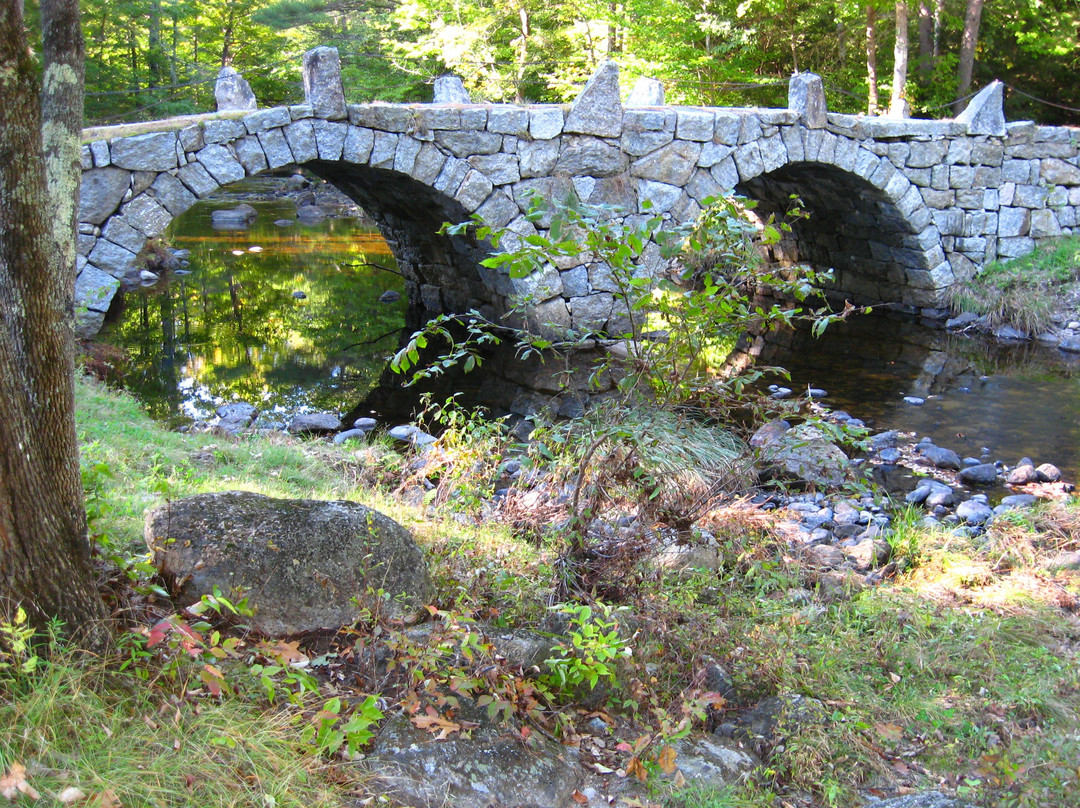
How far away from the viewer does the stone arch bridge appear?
22.2ft

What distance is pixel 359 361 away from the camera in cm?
889

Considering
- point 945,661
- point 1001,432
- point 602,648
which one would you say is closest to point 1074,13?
point 1001,432

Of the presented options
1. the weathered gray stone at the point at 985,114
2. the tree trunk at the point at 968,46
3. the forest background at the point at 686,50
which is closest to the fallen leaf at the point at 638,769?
the weathered gray stone at the point at 985,114

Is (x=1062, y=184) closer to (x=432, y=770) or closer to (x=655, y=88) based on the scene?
(x=655, y=88)

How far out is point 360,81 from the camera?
17.2 meters

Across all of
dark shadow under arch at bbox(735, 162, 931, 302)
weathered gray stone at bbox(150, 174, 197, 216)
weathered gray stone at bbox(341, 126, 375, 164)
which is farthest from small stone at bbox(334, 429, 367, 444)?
dark shadow under arch at bbox(735, 162, 931, 302)

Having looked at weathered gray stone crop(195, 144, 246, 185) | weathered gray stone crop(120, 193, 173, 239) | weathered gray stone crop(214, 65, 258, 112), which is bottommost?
weathered gray stone crop(120, 193, 173, 239)

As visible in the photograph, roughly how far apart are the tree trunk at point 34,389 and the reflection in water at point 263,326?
313 centimetres

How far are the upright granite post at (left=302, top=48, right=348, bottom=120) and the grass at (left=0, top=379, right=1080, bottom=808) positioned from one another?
3.35 metres

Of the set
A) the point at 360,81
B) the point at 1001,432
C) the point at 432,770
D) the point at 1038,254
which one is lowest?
the point at 1001,432

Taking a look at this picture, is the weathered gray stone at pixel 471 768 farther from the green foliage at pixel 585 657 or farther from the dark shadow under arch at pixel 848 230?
the dark shadow under arch at pixel 848 230

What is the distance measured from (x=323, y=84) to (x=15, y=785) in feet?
21.1

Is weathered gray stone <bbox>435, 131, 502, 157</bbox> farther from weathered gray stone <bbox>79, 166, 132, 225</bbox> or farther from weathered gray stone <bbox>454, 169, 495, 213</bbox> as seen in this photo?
weathered gray stone <bbox>79, 166, 132, 225</bbox>

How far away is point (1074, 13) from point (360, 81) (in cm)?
1204
